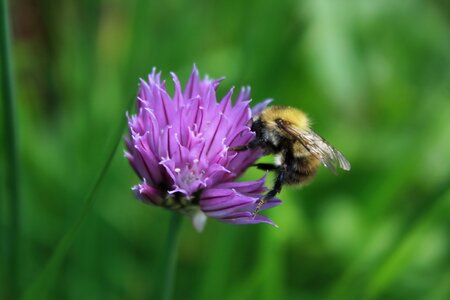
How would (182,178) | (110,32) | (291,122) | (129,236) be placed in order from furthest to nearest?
1. (110,32)
2. (129,236)
3. (291,122)
4. (182,178)

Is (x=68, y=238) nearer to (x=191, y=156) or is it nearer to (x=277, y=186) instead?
(x=191, y=156)

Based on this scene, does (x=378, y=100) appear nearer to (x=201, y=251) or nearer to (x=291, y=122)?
(x=201, y=251)

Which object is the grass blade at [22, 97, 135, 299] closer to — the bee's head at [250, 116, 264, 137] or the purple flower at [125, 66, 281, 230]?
the purple flower at [125, 66, 281, 230]

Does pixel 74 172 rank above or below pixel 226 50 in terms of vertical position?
below

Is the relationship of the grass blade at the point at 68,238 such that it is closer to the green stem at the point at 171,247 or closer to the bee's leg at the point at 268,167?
the green stem at the point at 171,247

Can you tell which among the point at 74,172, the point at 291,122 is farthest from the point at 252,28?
the point at 291,122

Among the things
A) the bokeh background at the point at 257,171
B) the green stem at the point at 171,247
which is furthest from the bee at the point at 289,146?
the bokeh background at the point at 257,171

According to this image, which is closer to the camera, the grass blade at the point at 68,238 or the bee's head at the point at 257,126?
the grass blade at the point at 68,238
